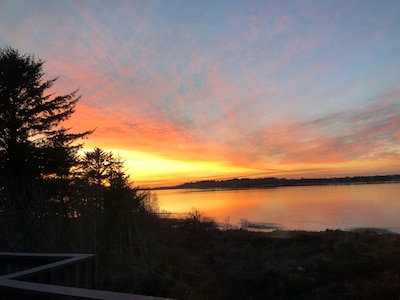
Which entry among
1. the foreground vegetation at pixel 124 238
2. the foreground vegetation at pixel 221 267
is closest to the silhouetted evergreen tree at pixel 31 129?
the foreground vegetation at pixel 124 238

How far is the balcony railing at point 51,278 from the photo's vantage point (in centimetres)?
245

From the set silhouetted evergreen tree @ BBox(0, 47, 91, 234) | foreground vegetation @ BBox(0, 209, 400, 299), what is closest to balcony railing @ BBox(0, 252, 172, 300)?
foreground vegetation @ BBox(0, 209, 400, 299)

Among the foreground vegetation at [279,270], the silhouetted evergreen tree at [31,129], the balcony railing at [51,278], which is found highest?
the silhouetted evergreen tree at [31,129]

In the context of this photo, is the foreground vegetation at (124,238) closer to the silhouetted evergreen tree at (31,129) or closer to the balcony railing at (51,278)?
the silhouetted evergreen tree at (31,129)

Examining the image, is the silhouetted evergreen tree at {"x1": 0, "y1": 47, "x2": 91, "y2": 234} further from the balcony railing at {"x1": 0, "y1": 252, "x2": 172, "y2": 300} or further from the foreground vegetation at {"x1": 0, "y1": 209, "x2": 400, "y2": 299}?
the balcony railing at {"x1": 0, "y1": 252, "x2": 172, "y2": 300}

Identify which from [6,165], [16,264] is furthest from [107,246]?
[16,264]

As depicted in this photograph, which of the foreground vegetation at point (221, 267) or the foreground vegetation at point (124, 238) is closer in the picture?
the foreground vegetation at point (221, 267)

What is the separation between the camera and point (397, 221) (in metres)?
31.9

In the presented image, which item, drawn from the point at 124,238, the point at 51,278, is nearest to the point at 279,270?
the point at 124,238

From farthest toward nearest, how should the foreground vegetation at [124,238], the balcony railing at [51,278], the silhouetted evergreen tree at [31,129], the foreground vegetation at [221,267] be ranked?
the silhouetted evergreen tree at [31,129] < the foreground vegetation at [124,238] < the foreground vegetation at [221,267] < the balcony railing at [51,278]

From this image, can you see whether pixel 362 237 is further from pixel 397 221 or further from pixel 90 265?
pixel 90 265

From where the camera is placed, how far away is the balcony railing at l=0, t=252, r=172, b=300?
8.02 ft

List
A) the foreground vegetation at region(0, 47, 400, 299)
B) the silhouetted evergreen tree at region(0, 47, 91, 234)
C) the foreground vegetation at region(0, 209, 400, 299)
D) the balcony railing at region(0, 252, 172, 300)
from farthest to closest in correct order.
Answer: the silhouetted evergreen tree at region(0, 47, 91, 234) → the foreground vegetation at region(0, 47, 400, 299) → the foreground vegetation at region(0, 209, 400, 299) → the balcony railing at region(0, 252, 172, 300)

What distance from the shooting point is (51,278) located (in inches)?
140
